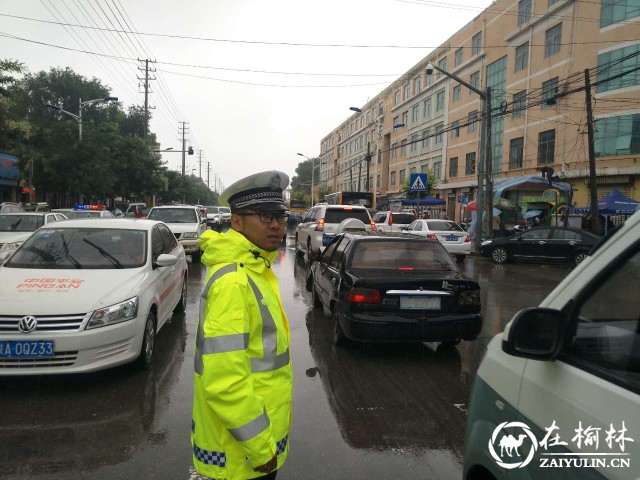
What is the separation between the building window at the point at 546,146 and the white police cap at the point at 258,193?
Result: 2826 centimetres

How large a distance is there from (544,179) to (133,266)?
2345 cm

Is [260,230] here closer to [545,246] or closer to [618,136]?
[545,246]

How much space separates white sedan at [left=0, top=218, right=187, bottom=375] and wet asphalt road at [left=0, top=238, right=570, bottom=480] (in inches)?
13.9

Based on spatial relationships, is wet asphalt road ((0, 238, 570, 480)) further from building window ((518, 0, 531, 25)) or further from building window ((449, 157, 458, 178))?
building window ((449, 157, 458, 178))

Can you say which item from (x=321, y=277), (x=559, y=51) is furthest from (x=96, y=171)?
(x=559, y=51)

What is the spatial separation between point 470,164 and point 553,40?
11125 mm

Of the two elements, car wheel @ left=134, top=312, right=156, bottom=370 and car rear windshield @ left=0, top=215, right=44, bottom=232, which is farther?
car rear windshield @ left=0, top=215, right=44, bottom=232

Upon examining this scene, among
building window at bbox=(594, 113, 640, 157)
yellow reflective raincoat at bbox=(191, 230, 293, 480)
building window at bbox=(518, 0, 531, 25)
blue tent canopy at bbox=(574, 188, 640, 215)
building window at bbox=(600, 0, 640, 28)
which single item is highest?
building window at bbox=(518, 0, 531, 25)

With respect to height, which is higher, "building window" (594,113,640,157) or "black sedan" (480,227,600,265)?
"building window" (594,113,640,157)

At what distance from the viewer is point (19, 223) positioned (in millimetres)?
12039

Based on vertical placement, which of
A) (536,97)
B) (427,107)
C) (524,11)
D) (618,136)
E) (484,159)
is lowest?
(484,159)

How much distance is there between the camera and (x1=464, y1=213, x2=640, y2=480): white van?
4.33 feet

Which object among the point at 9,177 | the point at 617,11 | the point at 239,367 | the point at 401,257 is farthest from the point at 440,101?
the point at 239,367

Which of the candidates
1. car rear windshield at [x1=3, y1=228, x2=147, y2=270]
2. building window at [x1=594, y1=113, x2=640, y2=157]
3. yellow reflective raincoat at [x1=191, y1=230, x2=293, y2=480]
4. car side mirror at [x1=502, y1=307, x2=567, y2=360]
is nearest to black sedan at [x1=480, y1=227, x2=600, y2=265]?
building window at [x1=594, y1=113, x2=640, y2=157]
